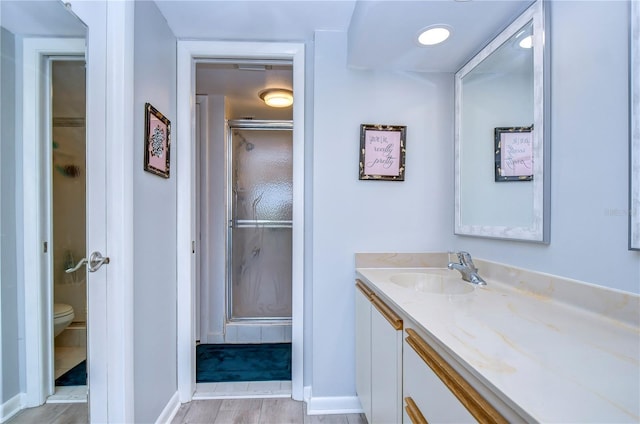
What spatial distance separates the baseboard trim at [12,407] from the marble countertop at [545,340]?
118cm

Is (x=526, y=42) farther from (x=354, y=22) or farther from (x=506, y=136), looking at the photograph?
(x=354, y=22)

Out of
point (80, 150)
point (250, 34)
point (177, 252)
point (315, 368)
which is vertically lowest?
point (315, 368)

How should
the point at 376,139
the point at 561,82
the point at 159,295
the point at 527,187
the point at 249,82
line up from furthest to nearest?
the point at 249,82, the point at 376,139, the point at 159,295, the point at 527,187, the point at 561,82

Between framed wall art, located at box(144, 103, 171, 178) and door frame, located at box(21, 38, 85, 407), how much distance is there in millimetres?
498

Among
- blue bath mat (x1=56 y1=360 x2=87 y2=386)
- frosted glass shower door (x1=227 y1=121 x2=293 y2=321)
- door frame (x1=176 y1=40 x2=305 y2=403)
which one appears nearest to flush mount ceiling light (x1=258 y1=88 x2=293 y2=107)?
frosted glass shower door (x1=227 y1=121 x2=293 y2=321)

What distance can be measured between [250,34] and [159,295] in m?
1.59

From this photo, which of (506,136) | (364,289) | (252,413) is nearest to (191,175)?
(364,289)

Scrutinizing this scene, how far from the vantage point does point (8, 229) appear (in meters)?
0.90

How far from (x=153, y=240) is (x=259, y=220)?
148 centimetres

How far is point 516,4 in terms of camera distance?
127cm

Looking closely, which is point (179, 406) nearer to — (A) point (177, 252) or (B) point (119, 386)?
(B) point (119, 386)

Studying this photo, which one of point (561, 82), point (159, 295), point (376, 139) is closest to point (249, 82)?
point (376, 139)

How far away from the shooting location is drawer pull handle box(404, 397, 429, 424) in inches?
35.5

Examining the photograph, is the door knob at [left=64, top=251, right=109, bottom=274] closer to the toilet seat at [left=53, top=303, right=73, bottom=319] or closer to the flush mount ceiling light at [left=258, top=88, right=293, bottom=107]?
the toilet seat at [left=53, top=303, right=73, bottom=319]
